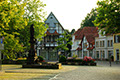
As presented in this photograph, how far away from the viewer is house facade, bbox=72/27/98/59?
225 ft

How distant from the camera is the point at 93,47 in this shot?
6638cm

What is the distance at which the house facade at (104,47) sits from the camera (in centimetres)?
5896

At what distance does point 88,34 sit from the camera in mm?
73188

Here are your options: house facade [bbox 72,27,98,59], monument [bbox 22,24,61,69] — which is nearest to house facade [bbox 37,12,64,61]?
house facade [bbox 72,27,98,59]

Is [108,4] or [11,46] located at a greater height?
[108,4]

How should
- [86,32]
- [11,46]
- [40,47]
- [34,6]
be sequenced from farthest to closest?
[86,32], [40,47], [34,6], [11,46]

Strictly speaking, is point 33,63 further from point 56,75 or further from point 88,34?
point 88,34

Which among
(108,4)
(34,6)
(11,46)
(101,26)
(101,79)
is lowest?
(101,79)

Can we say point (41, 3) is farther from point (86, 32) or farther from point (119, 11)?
point (86, 32)

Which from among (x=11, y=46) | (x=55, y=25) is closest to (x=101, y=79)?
(x=11, y=46)

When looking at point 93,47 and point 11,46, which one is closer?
point 11,46

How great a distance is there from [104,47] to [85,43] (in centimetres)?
1201

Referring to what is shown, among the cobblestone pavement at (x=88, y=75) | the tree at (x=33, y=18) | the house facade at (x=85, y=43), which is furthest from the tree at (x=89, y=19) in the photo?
the cobblestone pavement at (x=88, y=75)

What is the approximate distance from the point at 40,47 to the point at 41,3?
77.4 ft
